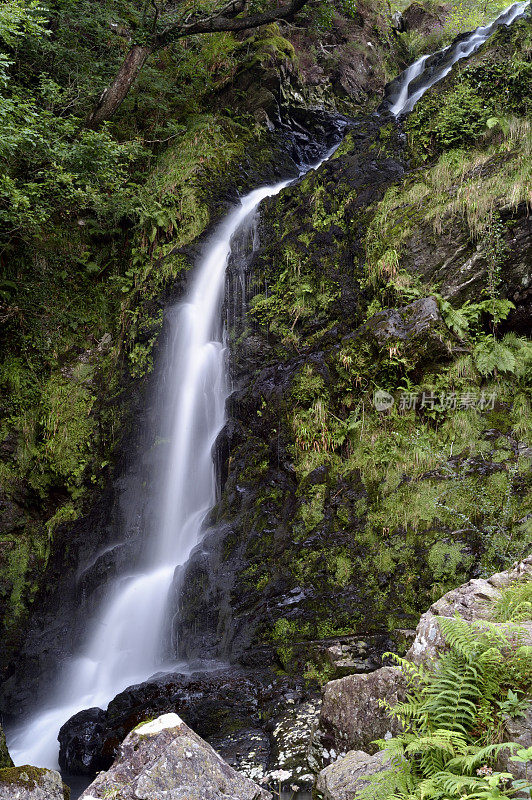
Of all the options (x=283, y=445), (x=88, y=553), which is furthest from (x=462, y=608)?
(x=88, y=553)

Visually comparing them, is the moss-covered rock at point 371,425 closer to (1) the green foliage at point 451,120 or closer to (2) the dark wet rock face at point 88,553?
(1) the green foliage at point 451,120

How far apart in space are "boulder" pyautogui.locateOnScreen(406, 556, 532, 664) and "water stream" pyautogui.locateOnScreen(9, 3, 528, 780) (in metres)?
4.04

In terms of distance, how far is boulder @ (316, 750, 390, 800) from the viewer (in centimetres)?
271

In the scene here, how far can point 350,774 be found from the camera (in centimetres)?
286

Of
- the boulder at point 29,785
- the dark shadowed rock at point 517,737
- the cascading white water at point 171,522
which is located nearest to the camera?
the dark shadowed rock at point 517,737

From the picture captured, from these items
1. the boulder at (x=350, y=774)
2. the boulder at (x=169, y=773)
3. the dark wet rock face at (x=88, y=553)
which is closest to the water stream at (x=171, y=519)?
the dark wet rock face at (x=88, y=553)

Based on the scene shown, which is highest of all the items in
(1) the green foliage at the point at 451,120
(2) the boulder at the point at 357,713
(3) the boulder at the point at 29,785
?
(1) the green foliage at the point at 451,120

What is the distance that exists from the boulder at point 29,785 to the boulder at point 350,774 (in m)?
1.72

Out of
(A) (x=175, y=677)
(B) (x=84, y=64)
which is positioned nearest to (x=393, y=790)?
(A) (x=175, y=677)

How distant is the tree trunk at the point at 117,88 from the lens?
11.7m

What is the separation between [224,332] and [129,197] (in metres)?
4.75

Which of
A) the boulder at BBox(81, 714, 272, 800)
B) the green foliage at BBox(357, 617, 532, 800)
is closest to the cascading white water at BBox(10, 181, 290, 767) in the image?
the boulder at BBox(81, 714, 272, 800)

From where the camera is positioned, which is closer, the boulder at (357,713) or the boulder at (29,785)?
the boulder at (29,785)

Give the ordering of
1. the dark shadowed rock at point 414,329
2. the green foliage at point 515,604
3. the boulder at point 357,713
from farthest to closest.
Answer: the dark shadowed rock at point 414,329
the boulder at point 357,713
the green foliage at point 515,604
